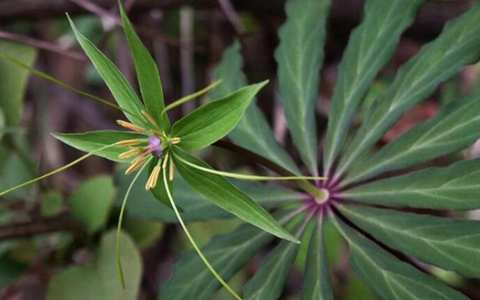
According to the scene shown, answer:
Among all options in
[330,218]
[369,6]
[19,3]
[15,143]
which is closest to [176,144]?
[330,218]

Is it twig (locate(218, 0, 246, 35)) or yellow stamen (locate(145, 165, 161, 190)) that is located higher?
twig (locate(218, 0, 246, 35))

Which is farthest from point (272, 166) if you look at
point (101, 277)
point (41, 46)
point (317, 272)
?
point (41, 46)

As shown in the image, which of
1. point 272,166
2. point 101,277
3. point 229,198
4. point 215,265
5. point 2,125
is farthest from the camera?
point 2,125

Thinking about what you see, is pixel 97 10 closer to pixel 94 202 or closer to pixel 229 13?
pixel 229 13

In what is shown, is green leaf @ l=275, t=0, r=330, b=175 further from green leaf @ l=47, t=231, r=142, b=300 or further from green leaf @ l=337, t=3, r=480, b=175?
green leaf @ l=47, t=231, r=142, b=300

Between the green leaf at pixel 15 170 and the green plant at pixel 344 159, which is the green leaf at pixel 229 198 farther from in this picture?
the green leaf at pixel 15 170

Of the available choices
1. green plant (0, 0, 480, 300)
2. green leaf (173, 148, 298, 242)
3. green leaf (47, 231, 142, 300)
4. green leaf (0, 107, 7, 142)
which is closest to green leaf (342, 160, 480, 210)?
green plant (0, 0, 480, 300)
